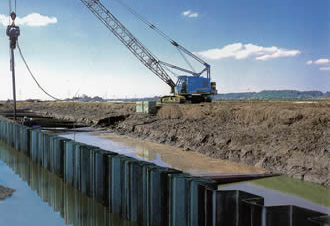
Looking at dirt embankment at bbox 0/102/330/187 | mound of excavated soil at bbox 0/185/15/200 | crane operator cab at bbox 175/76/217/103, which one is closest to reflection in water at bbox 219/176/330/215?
dirt embankment at bbox 0/102/330/187

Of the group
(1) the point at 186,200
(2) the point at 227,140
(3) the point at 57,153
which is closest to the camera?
(1) the point at 186,200

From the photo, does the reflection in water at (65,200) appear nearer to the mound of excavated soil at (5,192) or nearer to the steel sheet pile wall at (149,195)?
the steel sheet pile wall at (149,195)

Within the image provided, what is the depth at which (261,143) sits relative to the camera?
49.6ft

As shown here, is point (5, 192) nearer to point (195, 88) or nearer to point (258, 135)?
point (258, 135)

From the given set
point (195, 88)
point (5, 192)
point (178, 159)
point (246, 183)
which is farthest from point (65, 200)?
point (195, 88)

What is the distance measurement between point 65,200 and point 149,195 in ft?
14.2

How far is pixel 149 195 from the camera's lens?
658 cm

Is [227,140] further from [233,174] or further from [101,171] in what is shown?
[101,171]

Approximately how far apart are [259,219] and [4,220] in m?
6.77

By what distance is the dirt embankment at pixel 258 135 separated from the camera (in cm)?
1244

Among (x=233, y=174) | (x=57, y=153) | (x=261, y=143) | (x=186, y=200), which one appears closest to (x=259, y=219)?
(x=186, y=200)

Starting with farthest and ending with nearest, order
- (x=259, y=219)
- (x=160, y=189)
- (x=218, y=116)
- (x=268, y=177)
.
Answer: (x=218, y=116) < (x=268, y=177) < (x=160, y=189) < (x=259, y=219)

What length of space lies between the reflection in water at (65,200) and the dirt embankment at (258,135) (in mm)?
3367

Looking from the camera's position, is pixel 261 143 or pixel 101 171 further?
pixel 261 143
